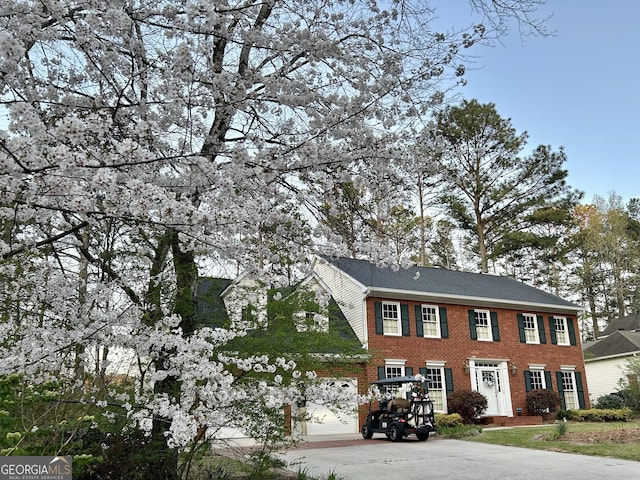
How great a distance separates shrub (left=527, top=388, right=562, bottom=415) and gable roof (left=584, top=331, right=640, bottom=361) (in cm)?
712

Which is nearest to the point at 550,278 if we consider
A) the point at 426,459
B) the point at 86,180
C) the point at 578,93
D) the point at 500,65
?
the point at 578,93

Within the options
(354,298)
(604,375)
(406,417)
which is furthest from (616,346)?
(406,417)

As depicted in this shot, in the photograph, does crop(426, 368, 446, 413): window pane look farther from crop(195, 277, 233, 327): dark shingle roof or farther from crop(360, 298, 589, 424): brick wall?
crop(195, 277, 233, 327): dark shingle roof

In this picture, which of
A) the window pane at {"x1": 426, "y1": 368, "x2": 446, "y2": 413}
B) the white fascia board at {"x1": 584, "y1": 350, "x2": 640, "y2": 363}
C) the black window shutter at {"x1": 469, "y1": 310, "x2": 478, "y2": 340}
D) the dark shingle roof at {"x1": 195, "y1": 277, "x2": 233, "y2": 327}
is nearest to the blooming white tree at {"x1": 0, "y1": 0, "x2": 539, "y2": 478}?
the dark shingle roof at {"x1": 195, "y1": 277, "x2": 233, "y2": 327}

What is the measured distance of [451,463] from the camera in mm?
9203

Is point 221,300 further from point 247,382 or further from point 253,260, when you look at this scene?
point 253,260

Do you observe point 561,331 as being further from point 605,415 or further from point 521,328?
point 605,415

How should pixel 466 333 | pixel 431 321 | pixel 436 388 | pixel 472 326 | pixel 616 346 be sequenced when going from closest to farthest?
pixel 436 388, pixel 431 321, pixel 466 333, pixel 472 326, pixel 616 346

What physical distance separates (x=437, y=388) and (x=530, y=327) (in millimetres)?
Answer: 5615

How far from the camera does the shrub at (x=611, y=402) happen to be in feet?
67.1

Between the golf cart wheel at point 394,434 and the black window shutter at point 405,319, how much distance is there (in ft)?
17.0

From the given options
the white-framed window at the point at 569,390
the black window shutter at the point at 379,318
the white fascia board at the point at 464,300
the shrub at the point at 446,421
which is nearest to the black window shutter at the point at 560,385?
Result: the white-framed window at the point at 569,390

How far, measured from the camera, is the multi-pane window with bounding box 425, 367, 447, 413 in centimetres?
1800

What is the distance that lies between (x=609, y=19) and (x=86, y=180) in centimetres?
842
